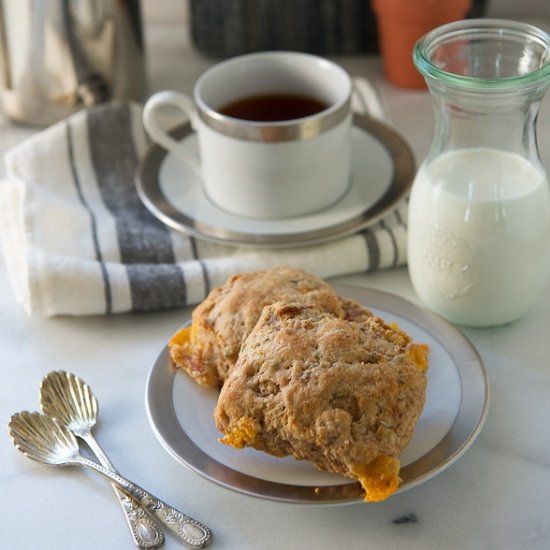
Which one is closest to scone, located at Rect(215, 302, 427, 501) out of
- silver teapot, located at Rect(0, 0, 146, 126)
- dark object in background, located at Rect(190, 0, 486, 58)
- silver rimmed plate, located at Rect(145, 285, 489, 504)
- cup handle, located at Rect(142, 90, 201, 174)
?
silver rimmed plate, located at Rect(145, 285, 489, 504)

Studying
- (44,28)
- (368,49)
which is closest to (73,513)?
(44,28)

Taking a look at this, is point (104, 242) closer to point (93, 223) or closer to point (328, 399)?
point (93, 223)

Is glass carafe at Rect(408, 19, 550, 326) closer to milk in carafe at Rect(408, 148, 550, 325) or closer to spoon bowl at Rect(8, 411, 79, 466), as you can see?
milk in carafe at Rect(408, 148, 550, 325)

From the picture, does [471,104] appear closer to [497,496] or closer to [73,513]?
[497,496]

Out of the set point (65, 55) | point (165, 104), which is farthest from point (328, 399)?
point (65, 55)

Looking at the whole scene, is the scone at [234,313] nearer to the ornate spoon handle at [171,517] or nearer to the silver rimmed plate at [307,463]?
the silver rimmed plate at [307,463]
